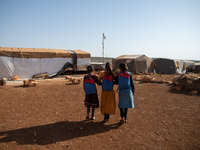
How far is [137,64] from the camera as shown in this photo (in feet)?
58.4

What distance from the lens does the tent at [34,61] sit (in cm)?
1254

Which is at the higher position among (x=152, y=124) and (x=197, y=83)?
(x=197, y=83)

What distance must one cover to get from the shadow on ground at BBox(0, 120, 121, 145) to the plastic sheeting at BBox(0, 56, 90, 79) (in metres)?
11.1

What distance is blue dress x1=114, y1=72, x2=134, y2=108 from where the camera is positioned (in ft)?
11.8

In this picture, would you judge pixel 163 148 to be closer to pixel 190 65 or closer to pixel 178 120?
pixel 178 120

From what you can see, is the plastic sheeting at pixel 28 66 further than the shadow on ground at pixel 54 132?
Yes

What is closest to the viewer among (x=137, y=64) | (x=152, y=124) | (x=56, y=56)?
(x=152, y=124)

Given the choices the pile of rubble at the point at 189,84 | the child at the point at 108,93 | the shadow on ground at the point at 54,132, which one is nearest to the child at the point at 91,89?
the child at the point at 108,93

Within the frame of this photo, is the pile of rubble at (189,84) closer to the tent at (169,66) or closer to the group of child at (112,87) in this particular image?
the group of child at (112,87)

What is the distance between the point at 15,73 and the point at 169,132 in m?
13.4

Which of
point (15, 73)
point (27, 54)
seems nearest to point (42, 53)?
point (27, 54)

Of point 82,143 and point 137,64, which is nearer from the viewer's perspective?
point 82,143

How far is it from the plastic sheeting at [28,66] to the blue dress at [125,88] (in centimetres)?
1214

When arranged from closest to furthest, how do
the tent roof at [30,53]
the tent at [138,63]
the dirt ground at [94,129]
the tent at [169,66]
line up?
the dirt ground at [94,129]
the tent roof at [30,53]
the tent at [138,63]
the tent at [169,66]
